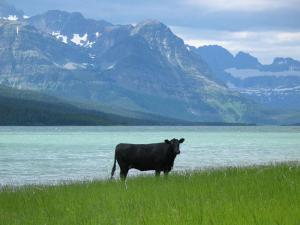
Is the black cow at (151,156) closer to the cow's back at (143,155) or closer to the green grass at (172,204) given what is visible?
the cow's back at (143,155)

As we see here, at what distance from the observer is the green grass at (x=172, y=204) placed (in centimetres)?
1094

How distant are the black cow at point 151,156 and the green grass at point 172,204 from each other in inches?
242

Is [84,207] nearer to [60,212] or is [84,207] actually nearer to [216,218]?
[60,212]

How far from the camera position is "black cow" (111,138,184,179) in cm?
2655

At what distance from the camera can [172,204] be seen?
47.6 feet

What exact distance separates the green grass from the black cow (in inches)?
242

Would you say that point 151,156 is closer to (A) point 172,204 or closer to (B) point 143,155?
(B) point 143,155

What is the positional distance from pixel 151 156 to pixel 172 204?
40.1ft

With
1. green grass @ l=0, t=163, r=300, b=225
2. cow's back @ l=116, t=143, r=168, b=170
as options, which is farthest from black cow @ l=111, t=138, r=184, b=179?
green grass @ l=0, t=163, r=300, b=225

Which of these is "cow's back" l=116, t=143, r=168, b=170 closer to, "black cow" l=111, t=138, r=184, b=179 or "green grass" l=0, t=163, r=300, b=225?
"black cow" l=111, t=138, r=184, b=179

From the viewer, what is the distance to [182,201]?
48.8 ft

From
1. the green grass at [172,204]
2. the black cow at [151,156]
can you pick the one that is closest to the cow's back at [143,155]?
the black cow at [151,156]

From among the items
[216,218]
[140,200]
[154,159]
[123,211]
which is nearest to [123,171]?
[154,159]

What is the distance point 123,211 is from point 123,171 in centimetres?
1361
